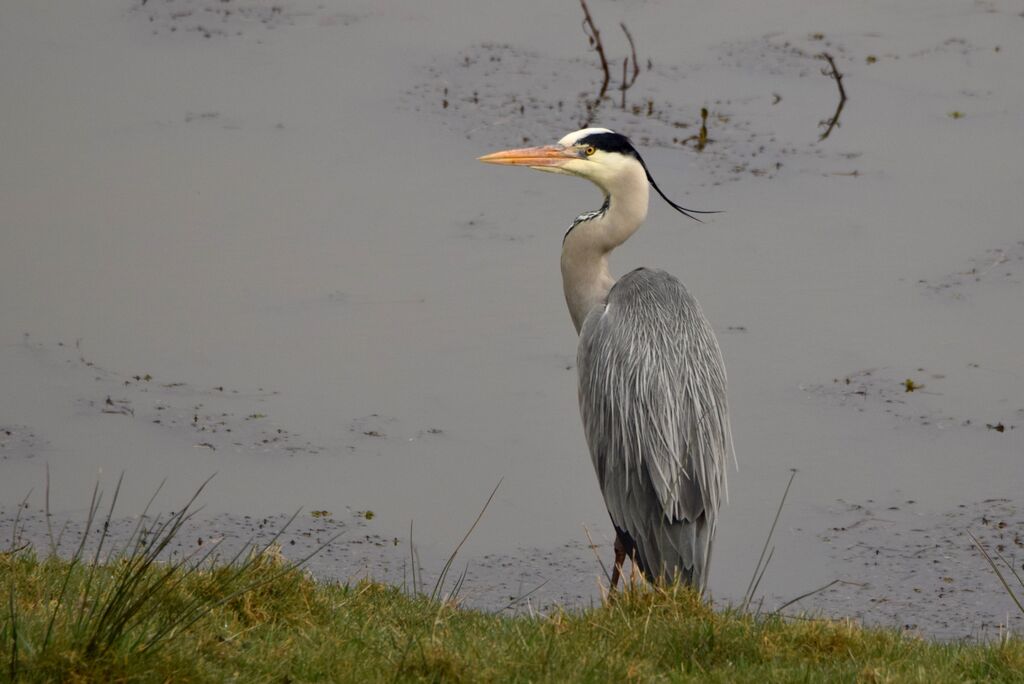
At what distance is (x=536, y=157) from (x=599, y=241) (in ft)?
1.91

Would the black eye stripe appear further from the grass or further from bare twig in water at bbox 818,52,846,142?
bare twig in water at bbox 818,52,846,142

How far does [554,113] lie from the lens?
12117mm

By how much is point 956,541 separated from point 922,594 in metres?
0.65

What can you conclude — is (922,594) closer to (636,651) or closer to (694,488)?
(694,488)

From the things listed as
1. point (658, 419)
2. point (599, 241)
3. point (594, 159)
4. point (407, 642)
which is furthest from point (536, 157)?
point (407, 642)

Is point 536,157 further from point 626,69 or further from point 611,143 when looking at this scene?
point 626,69

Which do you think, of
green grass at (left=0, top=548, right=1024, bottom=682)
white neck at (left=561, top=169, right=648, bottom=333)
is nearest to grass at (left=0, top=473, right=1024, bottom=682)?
green grass at (left=0, top=548, right=1024, bottom=682)

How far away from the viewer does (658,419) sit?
614cm

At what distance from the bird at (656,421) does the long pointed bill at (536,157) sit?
2.82 feet

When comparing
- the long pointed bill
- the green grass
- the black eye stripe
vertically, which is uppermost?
the black eye stripe

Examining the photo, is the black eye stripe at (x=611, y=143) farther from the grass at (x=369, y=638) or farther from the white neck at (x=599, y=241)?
the grass at (x=369, y=638)

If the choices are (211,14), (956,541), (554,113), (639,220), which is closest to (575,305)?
(639,220)

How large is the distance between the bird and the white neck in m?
0.32

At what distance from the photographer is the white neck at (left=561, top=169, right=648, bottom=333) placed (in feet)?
24.0
